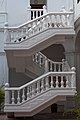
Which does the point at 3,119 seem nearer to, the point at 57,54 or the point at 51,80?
the point at 51,80

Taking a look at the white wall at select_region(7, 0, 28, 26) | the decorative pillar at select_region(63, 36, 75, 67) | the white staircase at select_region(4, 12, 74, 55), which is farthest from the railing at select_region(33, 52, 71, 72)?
the white wall at select_region(7, 0, 28, 26)

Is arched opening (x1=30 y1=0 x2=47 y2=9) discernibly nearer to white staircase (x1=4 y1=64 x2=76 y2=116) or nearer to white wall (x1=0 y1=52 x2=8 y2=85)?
white wall (x1=0 y1=52 x2=8 y2=85)

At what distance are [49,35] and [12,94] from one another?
3.13 meters

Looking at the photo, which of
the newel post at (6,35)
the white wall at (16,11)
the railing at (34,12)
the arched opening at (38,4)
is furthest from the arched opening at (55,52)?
the newel post at (6,35)

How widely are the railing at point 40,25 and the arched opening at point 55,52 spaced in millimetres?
2684

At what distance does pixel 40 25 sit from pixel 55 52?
307cm

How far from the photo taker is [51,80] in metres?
14.3

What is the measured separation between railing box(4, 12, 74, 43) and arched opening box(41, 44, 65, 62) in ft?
8.80

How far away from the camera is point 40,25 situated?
15.5 meters

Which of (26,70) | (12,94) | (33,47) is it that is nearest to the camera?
(12,94)

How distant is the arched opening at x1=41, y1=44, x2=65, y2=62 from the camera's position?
1820 cm

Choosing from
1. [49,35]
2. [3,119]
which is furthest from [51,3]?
[3,119]

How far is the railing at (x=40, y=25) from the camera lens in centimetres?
1524

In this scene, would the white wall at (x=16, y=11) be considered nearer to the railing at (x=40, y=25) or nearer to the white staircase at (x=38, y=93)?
the railing at (x=40, y=25)
